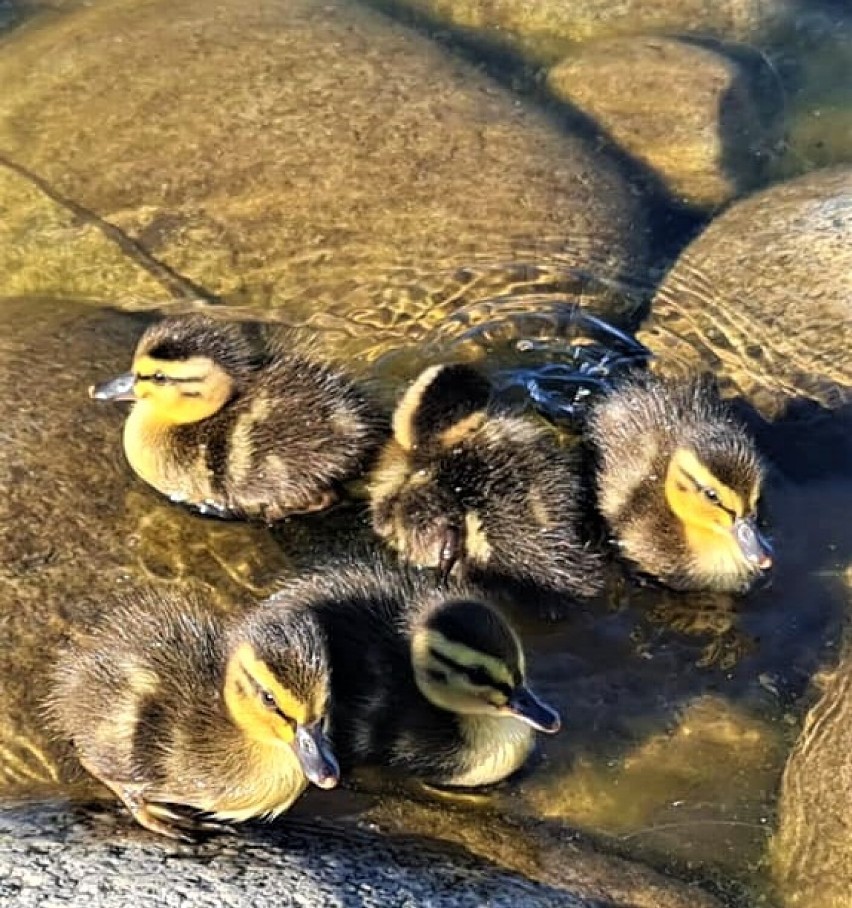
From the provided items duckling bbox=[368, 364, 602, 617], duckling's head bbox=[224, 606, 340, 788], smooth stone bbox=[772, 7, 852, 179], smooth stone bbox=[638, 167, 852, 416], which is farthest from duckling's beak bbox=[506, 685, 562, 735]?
smooth stone bbox=[772, 7, 852, 179]

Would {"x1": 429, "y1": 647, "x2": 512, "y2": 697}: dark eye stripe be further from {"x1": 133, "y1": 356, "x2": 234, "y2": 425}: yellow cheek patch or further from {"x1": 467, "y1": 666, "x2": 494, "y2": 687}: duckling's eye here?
{"x1": 133, "y1": 356, "x2": 234, "y2": 425}: yellow cheek patch

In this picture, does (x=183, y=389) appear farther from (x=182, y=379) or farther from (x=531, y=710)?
(x=531, y=710)

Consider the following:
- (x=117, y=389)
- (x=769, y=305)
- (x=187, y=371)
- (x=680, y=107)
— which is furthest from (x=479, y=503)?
(x=680, y=107)

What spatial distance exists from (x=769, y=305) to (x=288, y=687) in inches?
99.3

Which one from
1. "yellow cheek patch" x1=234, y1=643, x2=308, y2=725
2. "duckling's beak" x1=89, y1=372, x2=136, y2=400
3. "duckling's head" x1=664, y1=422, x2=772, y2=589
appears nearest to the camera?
"yellow cheek patch" x1=234, y1=643, x2=308, y2=725

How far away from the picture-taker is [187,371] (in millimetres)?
4012

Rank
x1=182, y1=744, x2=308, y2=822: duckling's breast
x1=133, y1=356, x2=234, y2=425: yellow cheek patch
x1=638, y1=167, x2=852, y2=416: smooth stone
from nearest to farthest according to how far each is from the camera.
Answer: x1=182, y1=744, x2=308, y2=822: duckling's breast < x1=133, y1=356, x2=234, y2=425: yellow cheek patch < x1=638, y1=167, x2=852, y2=416: smooth stone

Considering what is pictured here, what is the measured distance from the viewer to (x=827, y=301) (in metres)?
4.85

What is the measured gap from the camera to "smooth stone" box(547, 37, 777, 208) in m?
5.83

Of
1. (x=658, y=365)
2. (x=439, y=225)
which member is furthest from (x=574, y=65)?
(x=658, y=365)

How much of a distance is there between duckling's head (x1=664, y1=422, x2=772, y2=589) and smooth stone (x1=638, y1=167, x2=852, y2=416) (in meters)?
0.69

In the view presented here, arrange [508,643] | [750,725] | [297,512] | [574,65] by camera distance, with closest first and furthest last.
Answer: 1. [508,643]
2. [750,725]
3. [297,512]
4. [574,65]

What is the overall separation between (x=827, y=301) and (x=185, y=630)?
99.6 inches

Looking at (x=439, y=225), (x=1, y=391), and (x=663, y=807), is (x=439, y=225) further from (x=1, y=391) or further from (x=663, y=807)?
(x=663, y=807)
